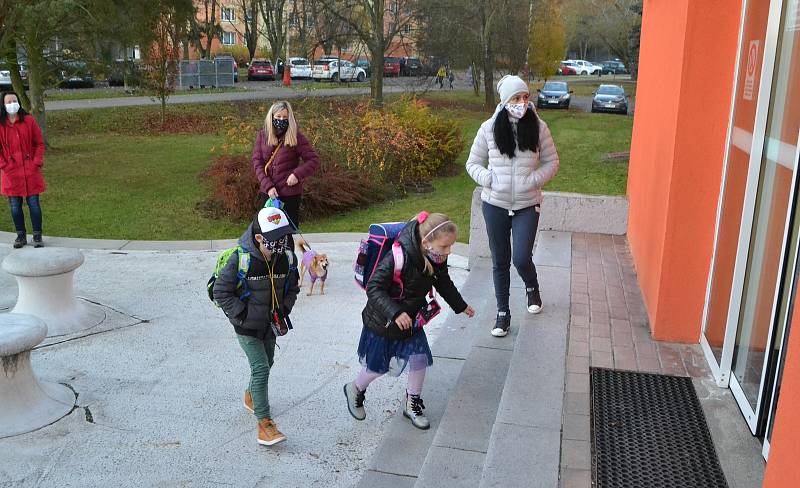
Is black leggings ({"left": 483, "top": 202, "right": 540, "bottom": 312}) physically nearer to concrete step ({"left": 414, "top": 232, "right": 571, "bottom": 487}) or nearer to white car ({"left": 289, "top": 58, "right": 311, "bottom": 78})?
concrete step ({"left": 414, "top": 232, "right": 571, "bottom": 487})

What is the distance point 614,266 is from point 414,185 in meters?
7.00

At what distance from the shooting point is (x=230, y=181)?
11789 millimetres

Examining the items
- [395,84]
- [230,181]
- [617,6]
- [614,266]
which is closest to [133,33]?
[230,181]

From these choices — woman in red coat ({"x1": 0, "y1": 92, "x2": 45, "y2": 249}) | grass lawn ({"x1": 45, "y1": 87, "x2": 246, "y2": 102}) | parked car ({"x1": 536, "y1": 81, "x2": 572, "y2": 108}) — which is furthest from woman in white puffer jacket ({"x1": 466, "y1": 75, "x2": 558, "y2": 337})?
parked car ({"x1": 536, "y1": 81, "x2": 572, "y2": 108})

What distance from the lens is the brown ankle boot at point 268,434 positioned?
477cm

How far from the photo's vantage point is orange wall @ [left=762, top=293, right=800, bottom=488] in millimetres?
2809

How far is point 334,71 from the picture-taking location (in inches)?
1777

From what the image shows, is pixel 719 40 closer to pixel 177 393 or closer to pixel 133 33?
pixel 177 393

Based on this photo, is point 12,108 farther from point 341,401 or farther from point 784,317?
point 784,317

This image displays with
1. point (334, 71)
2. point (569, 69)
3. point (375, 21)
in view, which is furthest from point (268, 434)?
point (569, 69)

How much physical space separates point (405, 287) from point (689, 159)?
85.3 inches

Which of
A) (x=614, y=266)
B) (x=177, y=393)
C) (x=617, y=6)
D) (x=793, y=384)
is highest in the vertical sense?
(x=617, y=6)

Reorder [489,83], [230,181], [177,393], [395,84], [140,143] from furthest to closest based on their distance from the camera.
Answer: [395,84] < [489,83] < [140,143] < [230,181] < [177,393]

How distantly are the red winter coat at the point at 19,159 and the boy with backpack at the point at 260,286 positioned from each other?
5404mm
